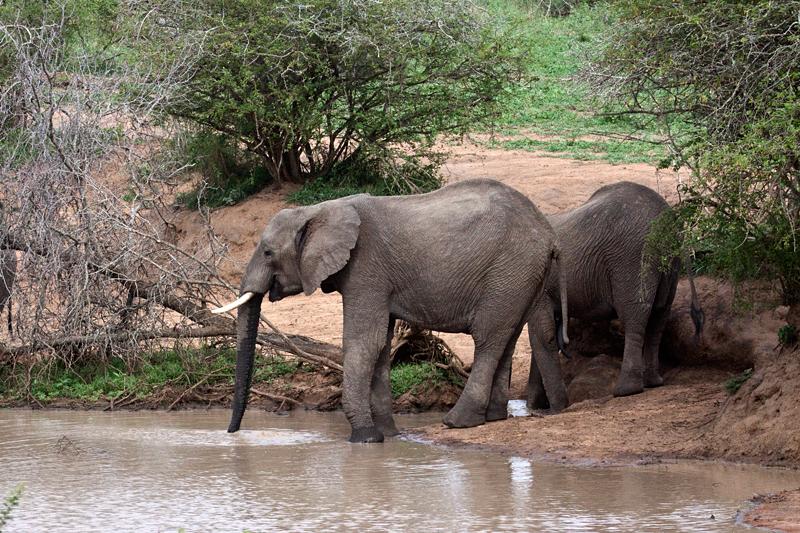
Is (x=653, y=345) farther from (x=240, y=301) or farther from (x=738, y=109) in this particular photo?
(x=240, y=301)

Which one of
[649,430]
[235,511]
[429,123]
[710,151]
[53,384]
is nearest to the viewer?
[235,511]

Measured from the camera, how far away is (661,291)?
10430 mm

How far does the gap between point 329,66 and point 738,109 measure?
36.6 ft

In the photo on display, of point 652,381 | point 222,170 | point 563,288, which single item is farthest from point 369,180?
point 563,288

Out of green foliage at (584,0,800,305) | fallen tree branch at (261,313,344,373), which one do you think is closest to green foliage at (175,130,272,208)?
fallen tree branch at (261,313,344,373)

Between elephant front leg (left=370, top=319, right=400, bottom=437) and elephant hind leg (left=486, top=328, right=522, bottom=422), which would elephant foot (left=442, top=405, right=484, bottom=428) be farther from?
elephant front leg (left=370, top=319, right=400, bottom=437)

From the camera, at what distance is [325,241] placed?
28.4ft

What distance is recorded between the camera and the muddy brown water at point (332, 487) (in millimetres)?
5715

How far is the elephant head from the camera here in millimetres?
8766

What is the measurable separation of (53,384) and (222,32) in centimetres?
789

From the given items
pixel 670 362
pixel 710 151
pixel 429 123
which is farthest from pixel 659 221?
pixel 429 123

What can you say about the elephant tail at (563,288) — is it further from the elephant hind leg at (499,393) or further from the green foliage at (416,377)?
the green foliage at (416,377)

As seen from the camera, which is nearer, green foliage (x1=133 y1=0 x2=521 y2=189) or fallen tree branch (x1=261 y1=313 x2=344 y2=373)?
fallen tree branch (x1=261 y1=313 x2=344 y2=373)

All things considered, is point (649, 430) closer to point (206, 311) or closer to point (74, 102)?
point (206, 311)
